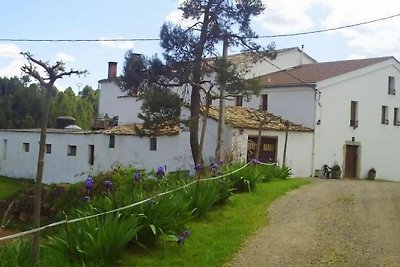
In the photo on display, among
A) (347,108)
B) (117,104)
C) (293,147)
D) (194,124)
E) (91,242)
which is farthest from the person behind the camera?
Answer: (117,104)

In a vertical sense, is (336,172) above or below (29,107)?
below

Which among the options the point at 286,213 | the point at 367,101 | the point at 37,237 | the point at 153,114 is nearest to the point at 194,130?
the point at 153,114

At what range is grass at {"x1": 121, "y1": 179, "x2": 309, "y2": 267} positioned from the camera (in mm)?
7734

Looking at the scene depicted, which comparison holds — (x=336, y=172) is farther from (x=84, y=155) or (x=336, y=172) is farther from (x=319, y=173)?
(x=84, y=155)

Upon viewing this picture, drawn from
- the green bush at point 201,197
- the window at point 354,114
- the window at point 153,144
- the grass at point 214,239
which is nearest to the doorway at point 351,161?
the window at point 354,114

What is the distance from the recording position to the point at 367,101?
32.8 meters

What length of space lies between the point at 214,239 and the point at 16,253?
3588 millimetres

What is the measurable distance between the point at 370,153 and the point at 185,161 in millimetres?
12016

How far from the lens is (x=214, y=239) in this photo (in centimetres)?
906

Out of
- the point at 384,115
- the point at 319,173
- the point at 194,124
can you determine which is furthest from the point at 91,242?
the point at 384,115

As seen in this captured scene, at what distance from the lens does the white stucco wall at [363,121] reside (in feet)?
99.4

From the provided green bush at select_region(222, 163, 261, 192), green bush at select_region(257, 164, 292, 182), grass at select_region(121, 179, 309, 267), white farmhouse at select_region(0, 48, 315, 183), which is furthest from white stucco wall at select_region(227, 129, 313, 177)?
grass at select_region(121, 179, 309, 267)

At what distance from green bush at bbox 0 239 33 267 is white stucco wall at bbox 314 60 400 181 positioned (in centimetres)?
2411

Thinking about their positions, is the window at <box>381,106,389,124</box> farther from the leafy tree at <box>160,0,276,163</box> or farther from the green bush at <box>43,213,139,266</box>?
the green bush at <box>43,213,139,266</box>
